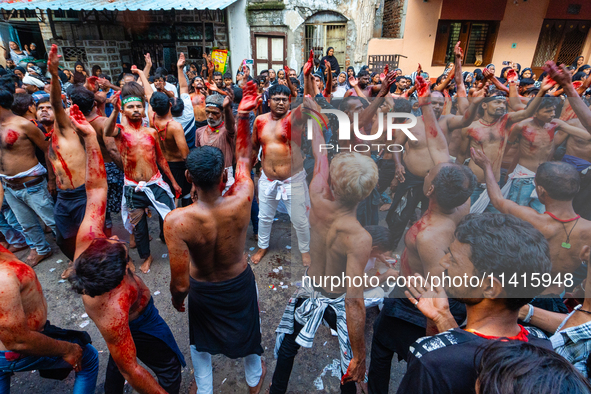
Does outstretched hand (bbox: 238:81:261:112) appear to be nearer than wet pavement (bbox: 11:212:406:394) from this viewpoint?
Yes

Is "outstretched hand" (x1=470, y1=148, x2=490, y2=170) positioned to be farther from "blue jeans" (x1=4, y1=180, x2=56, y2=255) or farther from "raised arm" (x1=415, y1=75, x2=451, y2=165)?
"blue jeans" (x1=4, y1=180, x2=56, y2=255)

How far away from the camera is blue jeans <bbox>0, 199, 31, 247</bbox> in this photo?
392 cm

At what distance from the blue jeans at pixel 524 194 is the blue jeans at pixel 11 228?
5.30 m

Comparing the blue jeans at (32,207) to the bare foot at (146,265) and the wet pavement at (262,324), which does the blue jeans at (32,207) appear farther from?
the bare foot at (146,265)

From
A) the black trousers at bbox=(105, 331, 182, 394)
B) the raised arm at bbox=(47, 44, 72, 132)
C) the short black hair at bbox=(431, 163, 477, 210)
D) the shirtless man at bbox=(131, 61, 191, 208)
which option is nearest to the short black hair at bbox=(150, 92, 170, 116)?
the shirtless man at bbox=(131, 61, 191, 208)

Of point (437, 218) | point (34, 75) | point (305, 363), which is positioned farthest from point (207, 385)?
point (34, 75)

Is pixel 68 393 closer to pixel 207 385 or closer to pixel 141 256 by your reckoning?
pixel 207 385

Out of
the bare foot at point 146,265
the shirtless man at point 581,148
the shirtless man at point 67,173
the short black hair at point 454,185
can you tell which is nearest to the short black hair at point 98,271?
the short black hair at point 454,185

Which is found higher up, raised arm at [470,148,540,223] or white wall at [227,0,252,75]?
white wall at [227,0,252,75]

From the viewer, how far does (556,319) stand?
1.69 metres

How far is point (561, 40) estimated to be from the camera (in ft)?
40.6

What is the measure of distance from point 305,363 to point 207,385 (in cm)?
87

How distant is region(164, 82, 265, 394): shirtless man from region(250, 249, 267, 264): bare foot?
174 centimetres

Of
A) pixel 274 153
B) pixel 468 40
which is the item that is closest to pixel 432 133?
pixel 274 153
